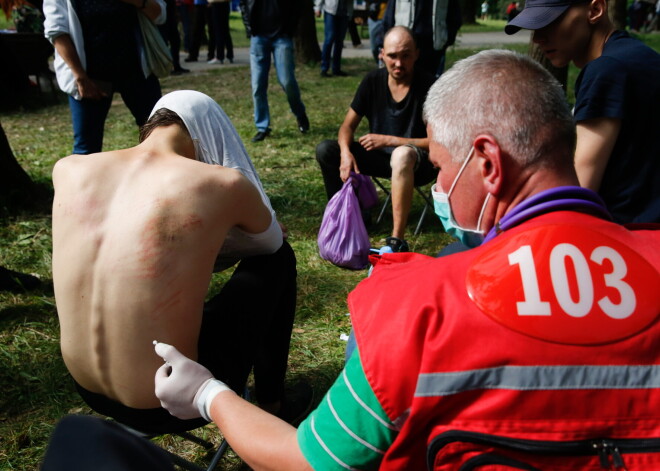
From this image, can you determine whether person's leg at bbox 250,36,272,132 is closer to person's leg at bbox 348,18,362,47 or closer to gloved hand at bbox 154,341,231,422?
gloved hand at bbox 154,341,231,422

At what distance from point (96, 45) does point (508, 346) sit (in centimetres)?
360

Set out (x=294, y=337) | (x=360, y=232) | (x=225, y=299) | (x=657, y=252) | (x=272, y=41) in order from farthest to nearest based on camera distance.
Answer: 1. (x=272, y=41)
2. (x=360, y=232)
3. (x=294, y=337)
4. (x=225, y=299)
5. (x=657, y=252)

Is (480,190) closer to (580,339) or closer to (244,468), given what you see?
(580,339)

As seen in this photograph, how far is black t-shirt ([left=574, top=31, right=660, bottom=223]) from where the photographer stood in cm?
207

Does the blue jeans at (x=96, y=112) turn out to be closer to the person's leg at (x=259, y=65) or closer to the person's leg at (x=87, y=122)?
the person's leg at (x=87, y=122)

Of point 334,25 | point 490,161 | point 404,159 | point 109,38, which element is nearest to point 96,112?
point 109,38

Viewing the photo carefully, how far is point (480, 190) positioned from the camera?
125cm

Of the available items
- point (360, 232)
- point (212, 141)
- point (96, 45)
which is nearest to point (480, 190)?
point (212, 141)

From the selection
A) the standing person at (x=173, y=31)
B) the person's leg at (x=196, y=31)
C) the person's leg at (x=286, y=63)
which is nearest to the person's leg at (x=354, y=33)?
the person's leg at (x=196, y=31)

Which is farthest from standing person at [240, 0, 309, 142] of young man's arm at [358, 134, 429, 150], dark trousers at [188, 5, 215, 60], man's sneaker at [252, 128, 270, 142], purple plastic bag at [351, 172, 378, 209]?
dark trousers at [188, 5, 215, 60]

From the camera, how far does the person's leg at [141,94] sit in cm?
395

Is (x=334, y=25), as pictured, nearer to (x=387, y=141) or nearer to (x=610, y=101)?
(x=387, y=141)

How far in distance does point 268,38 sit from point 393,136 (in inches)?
108

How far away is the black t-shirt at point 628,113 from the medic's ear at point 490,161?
1132 mm
